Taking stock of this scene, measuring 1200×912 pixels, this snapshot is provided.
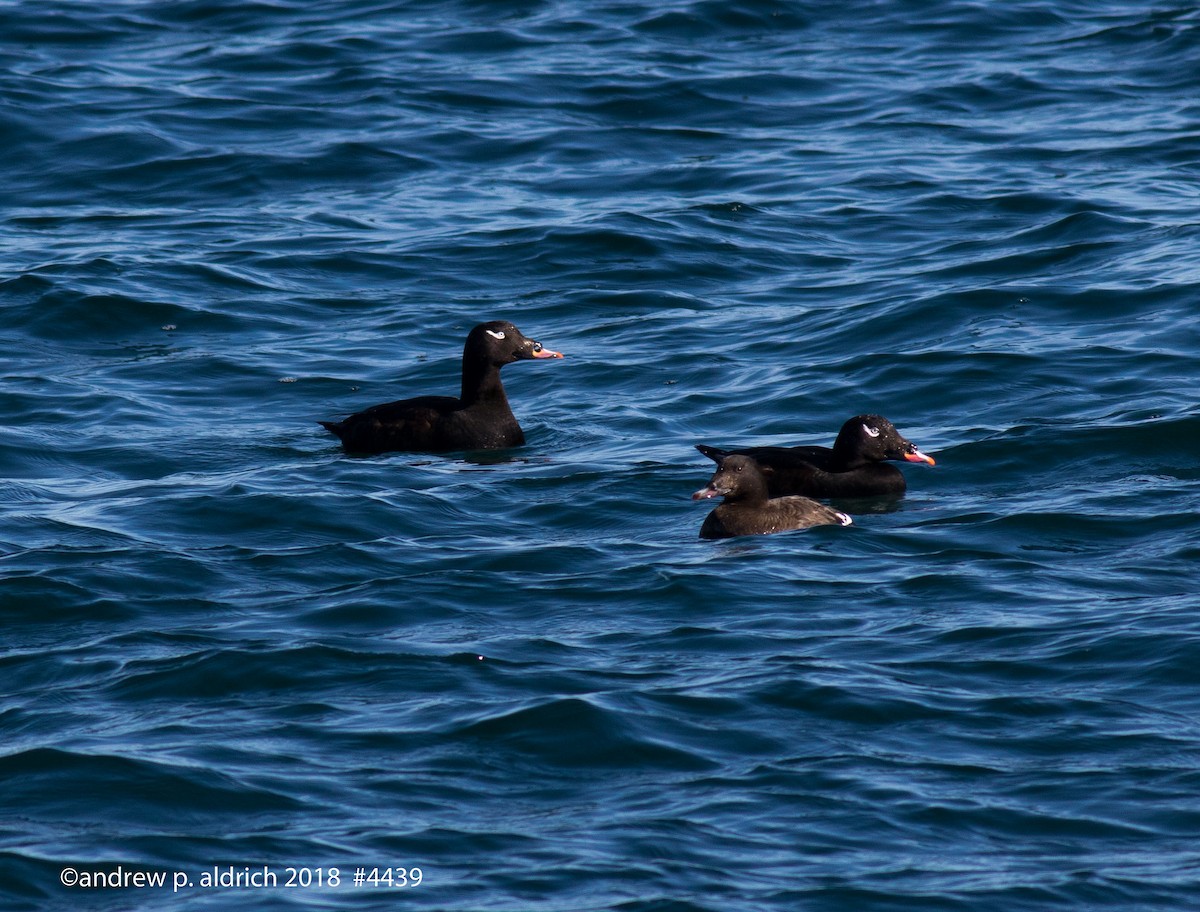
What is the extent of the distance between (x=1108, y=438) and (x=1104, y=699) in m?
4.31

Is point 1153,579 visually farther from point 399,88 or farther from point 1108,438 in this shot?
point 399,88

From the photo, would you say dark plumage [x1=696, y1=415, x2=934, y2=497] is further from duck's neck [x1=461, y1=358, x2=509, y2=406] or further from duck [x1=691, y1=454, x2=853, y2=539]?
duck's neck [x1=461, y1=358, x2=509, y2=406]

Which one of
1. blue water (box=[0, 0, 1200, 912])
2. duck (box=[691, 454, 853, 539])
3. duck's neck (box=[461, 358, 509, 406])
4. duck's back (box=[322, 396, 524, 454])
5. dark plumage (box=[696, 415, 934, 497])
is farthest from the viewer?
duck's neck (box=[461, 358, 509, 406])

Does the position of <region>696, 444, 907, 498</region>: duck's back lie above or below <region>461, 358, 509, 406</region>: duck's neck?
below

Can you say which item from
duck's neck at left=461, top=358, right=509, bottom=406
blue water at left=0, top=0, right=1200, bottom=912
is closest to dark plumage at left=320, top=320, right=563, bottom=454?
duck's neck at left=461, top=358, right=509, bottom=406

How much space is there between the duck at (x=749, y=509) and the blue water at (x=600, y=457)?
15 centimetres

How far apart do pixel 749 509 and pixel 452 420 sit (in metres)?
2.78

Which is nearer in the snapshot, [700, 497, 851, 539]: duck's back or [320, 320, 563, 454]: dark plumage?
[700, 497, 851, 539]: duck's back

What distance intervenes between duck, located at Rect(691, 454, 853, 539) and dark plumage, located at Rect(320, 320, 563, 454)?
2458mm

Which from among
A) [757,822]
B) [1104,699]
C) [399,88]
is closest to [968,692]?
[1104,699]

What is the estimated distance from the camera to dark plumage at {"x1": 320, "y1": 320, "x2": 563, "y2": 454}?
12.9m

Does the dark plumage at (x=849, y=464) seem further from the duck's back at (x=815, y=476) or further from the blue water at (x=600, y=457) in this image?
the blue water at (x=600, y=457)

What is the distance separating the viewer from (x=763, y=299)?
16.4 meters

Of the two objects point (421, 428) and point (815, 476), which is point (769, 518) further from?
point (421, 428)
